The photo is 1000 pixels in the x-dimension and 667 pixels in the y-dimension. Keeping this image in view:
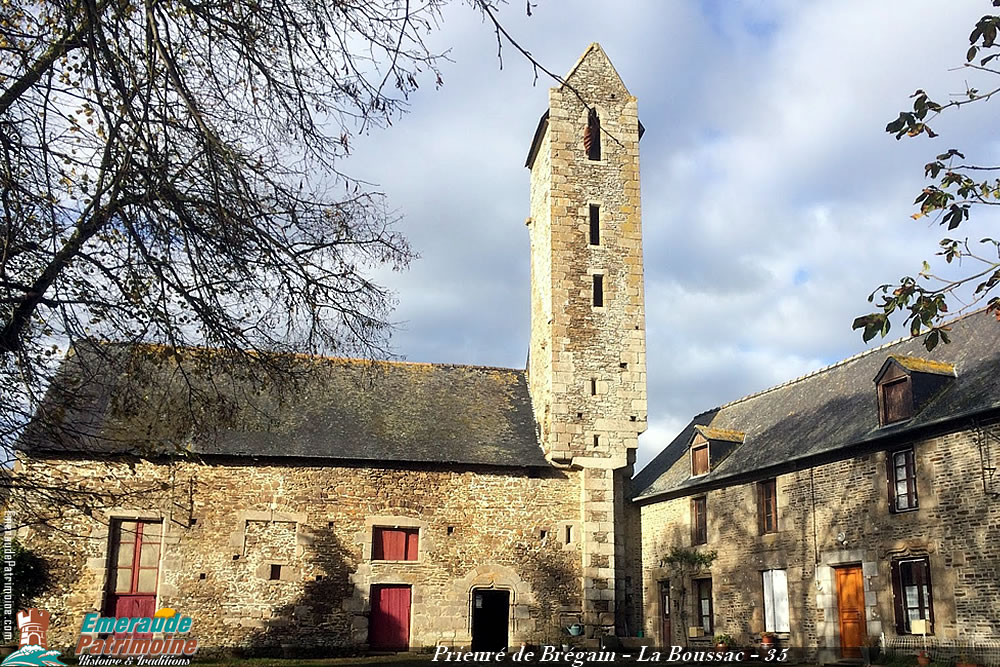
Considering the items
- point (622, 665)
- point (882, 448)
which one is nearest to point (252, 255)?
point (622, 665)

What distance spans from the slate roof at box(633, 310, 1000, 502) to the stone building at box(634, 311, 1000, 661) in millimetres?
46

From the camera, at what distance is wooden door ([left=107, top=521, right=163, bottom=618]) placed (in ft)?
56.5

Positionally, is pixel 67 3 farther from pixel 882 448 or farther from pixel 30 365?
pixel 882 448

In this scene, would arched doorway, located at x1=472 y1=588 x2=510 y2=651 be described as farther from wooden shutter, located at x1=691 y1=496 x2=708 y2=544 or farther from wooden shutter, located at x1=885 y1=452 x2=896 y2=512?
wooden shutter, located at x1=885 y1=452 x2=896 y2=512

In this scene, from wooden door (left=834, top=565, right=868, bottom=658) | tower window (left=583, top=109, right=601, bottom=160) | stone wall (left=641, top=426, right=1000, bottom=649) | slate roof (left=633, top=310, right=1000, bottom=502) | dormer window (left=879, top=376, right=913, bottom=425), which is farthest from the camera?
tower window (left=583, top=109, right=601, bottom=160)

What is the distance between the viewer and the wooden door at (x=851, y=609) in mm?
16828

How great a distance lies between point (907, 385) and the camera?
54.7ft

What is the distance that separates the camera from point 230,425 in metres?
6.59

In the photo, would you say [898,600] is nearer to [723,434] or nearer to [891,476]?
[891,476]

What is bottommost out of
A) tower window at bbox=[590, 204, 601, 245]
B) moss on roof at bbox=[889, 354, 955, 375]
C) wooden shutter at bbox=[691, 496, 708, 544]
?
wooden shutter at bbox=[691, 496, 708, 544]

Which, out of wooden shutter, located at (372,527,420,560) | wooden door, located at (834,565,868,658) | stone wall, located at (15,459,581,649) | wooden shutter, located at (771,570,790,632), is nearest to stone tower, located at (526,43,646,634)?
stone wall, located at (15,459,581,649)

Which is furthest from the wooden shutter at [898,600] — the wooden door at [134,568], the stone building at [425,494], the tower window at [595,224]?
the wooden door at [134,568]

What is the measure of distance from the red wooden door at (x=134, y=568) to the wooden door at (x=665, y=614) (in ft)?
41.2

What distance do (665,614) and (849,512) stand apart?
745 centimetres
